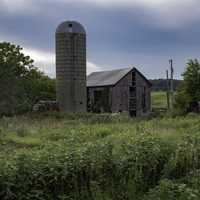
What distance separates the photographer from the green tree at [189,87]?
43.2 metres

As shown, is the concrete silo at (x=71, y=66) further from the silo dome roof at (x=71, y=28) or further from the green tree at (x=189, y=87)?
the green tree at (x=189, y=87)

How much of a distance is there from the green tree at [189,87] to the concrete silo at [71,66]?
1357 centimetres

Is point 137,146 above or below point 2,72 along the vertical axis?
below

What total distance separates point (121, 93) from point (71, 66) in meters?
13.8

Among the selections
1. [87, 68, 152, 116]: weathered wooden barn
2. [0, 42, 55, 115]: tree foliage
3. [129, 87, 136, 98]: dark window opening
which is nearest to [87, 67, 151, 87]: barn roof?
[87, 68, 152, 116]: weathered wooden barn

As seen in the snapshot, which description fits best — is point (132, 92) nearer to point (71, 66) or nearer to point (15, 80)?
point (71, 66)

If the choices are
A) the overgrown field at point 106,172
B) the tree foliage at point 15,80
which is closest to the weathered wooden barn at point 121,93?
the tree foliage at point 15,80

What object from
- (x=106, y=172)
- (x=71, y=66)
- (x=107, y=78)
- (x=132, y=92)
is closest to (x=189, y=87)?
(x=132, y=92)

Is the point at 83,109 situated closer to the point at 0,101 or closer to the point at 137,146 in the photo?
the point at 0,101

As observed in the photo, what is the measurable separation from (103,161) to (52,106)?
2766 cm

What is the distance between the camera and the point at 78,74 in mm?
33562

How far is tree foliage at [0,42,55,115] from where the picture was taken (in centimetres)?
2906

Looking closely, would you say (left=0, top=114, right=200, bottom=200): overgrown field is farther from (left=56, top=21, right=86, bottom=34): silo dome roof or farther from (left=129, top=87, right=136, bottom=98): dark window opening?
(left=129, top=87, right=136, bottom=98): dark window opening

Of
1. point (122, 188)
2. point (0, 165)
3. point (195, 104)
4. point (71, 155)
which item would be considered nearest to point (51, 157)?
point (71, 155)
